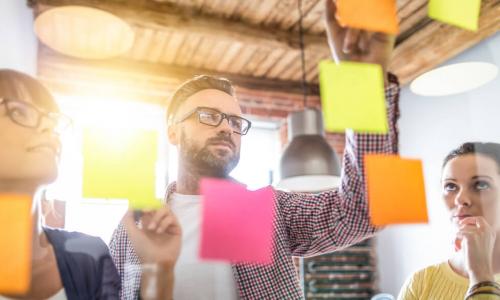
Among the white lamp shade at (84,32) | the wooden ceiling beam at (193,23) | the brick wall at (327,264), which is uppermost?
the wooden ceiling beam at (193,23)

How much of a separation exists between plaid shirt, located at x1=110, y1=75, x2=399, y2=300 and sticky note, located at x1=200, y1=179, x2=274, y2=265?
12 cm

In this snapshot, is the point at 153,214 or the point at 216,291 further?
the point at 216,291

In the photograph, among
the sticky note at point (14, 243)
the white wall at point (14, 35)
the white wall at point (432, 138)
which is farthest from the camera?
the white wall at point (432, 138)

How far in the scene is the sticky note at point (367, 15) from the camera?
0.44m

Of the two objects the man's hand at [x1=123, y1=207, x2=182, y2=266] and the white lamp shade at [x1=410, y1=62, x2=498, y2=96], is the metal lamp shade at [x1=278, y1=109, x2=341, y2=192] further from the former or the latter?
the man's hand at [x1=123, y1=207, x2=182, y2=266]

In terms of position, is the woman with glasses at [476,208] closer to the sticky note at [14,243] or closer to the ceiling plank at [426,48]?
the sticky note at [14,243]

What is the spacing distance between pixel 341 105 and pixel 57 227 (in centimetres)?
31

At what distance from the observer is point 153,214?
390 millimetres

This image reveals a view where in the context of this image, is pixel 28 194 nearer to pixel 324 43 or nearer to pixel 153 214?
pixel 153 214

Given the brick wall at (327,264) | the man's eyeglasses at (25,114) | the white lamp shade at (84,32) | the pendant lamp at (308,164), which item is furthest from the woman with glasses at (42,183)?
the brick wall at (327,264)

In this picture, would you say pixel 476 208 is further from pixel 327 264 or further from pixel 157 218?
pixel 327 264

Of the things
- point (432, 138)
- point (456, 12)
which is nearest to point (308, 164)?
point (432, 138)

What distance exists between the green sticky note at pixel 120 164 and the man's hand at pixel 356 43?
0.21m

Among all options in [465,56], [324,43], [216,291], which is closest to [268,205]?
[216,291]
